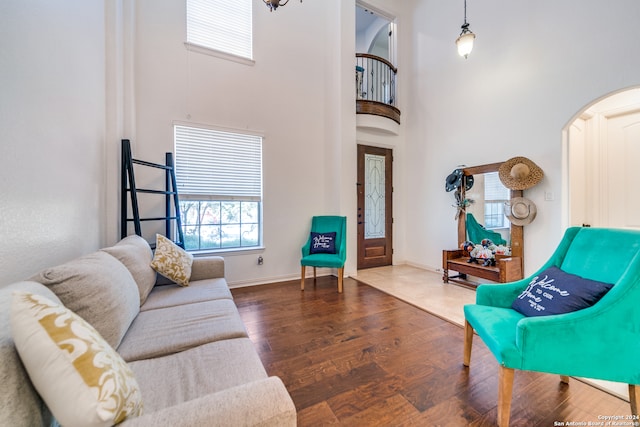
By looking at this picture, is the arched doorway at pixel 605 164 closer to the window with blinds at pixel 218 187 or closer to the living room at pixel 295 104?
the living room at pixel 295 104

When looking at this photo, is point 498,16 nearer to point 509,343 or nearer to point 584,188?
point 584,188

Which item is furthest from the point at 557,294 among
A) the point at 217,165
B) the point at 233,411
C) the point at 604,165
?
the point at 217,165

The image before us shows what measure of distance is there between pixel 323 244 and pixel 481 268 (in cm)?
211

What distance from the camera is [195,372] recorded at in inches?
43.0

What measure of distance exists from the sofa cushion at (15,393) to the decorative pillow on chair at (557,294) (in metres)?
2.09

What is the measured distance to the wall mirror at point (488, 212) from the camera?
3.31 m

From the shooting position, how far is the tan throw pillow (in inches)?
24.5

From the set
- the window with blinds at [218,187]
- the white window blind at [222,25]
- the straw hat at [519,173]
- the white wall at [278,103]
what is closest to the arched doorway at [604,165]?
the straw hat at [519,173]

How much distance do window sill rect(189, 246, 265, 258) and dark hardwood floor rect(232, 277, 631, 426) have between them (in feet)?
3.22

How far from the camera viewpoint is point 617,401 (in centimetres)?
146

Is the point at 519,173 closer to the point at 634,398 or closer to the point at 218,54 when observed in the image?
the point at 634,398

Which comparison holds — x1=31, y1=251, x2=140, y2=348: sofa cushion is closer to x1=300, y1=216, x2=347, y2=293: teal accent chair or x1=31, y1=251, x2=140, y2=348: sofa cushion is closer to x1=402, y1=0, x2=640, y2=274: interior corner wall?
x1=300, y1=216, x2=347, y2=293: teal accent chair

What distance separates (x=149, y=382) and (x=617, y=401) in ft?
8.15

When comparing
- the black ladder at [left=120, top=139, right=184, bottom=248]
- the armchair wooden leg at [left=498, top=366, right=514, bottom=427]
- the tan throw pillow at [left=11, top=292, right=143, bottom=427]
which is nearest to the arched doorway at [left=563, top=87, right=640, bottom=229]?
the armchair wooden leg at [left=498, top=366, right=514, bottom=427]
